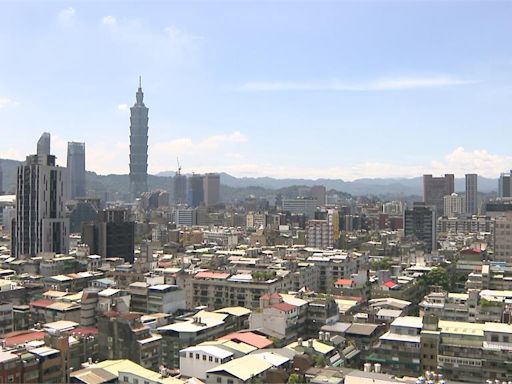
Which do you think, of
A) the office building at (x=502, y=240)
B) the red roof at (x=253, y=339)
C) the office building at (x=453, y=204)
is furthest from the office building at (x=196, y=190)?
the red roof at (x=253, y=339)

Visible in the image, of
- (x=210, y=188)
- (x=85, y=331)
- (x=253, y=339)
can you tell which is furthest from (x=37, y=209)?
(x=210, y=188)

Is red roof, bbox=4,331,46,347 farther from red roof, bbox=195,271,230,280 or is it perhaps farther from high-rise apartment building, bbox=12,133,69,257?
high-rise apartment building, bbox=12,133,69,257

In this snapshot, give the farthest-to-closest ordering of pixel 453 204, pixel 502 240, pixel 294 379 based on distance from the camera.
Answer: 1. pixel 453 204
2. pixel 502 240
3. pixel 294 379

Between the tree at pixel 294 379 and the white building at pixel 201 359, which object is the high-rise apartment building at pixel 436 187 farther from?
the tree at pixel 294 379

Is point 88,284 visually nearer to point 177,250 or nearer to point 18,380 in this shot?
point 18,380

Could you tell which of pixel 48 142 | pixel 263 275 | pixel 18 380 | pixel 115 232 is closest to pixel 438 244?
→ pixel 115 232

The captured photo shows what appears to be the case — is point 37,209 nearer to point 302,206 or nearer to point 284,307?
point 284,307
